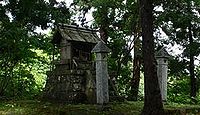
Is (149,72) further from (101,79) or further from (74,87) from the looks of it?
(74,87)

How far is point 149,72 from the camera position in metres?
8.92

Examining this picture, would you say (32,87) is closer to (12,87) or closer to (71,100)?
(12,87)

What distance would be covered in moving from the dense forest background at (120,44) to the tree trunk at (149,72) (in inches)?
227

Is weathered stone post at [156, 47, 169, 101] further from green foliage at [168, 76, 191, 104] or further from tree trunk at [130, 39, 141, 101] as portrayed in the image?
green foliage at [168, 76, 191, 104]

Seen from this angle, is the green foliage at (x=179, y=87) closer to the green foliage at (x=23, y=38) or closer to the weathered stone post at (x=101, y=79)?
the green foliage at (x=23, y=38)

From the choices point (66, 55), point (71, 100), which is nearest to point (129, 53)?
point (66, 55)

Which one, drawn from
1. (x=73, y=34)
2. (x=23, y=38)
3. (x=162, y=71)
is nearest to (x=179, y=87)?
(x=162, y=71)

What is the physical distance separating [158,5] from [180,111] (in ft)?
26.1

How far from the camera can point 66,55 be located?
1490 cm

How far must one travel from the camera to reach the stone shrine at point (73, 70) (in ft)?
45.8

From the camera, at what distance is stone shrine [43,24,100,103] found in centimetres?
1395

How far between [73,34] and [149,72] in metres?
6.87

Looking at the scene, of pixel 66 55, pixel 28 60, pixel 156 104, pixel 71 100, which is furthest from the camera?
pixel 28 60

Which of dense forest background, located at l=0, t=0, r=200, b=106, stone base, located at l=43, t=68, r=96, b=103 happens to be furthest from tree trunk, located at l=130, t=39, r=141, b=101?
stone base, located at l=43, t=68, r=96, b=103
